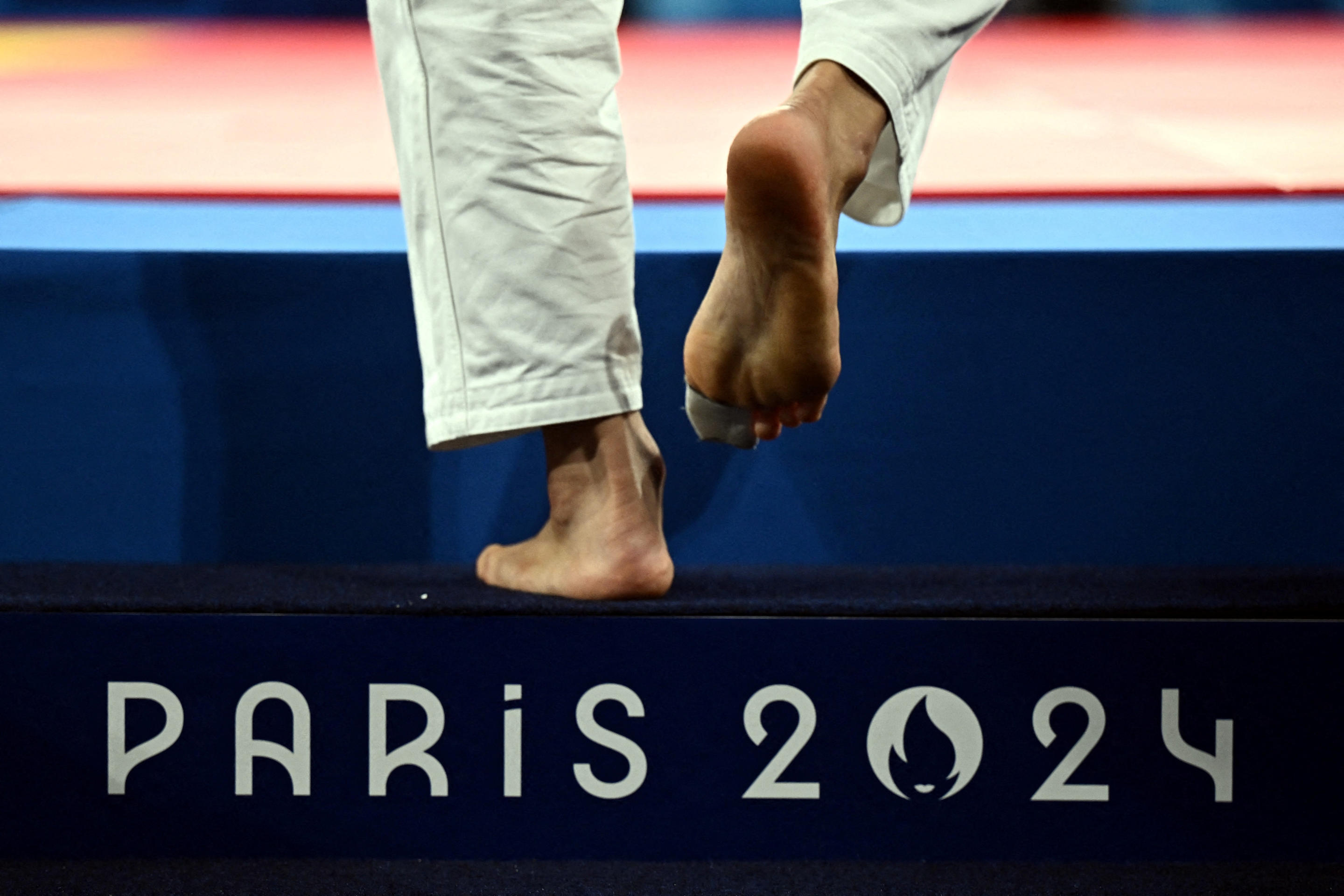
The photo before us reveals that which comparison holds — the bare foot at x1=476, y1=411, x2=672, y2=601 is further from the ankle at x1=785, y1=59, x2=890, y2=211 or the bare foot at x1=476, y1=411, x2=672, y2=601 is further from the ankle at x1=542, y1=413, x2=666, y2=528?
the ankle at x1=785, y1=59, x2=890, y2=211

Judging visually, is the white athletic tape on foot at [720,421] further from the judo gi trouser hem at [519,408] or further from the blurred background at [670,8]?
the blurred background at [670,8]

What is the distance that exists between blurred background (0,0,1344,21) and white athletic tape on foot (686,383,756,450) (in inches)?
116

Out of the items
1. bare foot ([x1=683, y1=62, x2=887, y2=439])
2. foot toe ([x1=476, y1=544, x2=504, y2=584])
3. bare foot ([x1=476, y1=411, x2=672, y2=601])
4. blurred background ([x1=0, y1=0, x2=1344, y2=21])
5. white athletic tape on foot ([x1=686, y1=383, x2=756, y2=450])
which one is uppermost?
bare foot ([x1=683, y1=62, x2=887, y2=439])

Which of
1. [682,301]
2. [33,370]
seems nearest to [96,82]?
[33,370]

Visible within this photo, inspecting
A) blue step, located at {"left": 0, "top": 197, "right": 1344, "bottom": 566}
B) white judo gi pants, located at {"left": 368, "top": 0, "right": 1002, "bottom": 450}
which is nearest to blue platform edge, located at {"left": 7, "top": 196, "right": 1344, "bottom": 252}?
blue step, located at {"left": 0, "top": 197, "right": 1344, "bottom": 566}

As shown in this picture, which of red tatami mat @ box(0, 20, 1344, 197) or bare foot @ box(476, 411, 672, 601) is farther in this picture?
red tatami mat @ box(0, 20, 1344, 197)

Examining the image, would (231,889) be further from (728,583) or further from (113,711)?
(728,583)

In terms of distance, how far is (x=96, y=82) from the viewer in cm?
218

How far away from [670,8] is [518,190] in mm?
2972

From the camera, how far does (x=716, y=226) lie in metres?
A: 1.07

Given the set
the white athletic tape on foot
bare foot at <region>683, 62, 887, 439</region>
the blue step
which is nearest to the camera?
bare foot at <region>683, 62, 887, 439</region>

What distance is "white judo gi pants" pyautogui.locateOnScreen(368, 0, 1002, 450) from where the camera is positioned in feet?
2.63

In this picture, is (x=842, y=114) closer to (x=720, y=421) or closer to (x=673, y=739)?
(x=720, y=421)

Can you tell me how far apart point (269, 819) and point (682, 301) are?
42 cm
